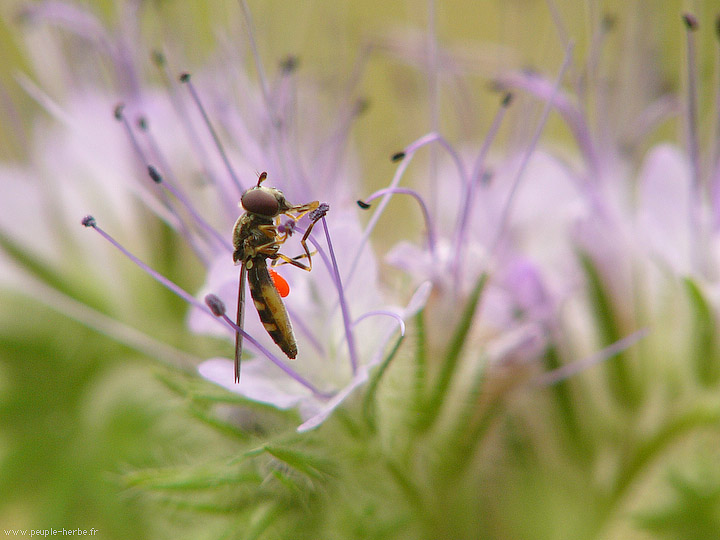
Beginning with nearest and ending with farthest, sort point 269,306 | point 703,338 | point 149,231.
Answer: point 269,306, point 703,338, point 149,231

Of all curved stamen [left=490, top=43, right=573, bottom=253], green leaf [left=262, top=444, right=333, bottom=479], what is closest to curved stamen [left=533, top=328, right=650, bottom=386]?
curved stamen [left=490, top=43, right=573, bottom=253]

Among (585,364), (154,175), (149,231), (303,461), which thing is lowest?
(303,461)

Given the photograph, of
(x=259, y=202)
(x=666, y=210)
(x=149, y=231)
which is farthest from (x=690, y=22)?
(x=149, y=231)

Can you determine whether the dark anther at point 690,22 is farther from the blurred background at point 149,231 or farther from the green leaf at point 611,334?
the green leaf at point 611,334

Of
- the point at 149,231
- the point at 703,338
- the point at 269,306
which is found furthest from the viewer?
the point at 149,231

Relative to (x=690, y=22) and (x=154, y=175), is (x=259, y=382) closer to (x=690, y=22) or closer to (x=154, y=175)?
(x=154, y=175)

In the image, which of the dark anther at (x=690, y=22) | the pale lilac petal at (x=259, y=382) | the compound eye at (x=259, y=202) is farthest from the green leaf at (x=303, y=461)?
the dark anther at (x=690, y=22)

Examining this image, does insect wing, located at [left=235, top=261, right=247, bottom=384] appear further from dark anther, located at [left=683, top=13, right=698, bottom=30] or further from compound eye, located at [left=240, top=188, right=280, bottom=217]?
dark anther, located at [left=683, top=13, right=698, bottom=30]
